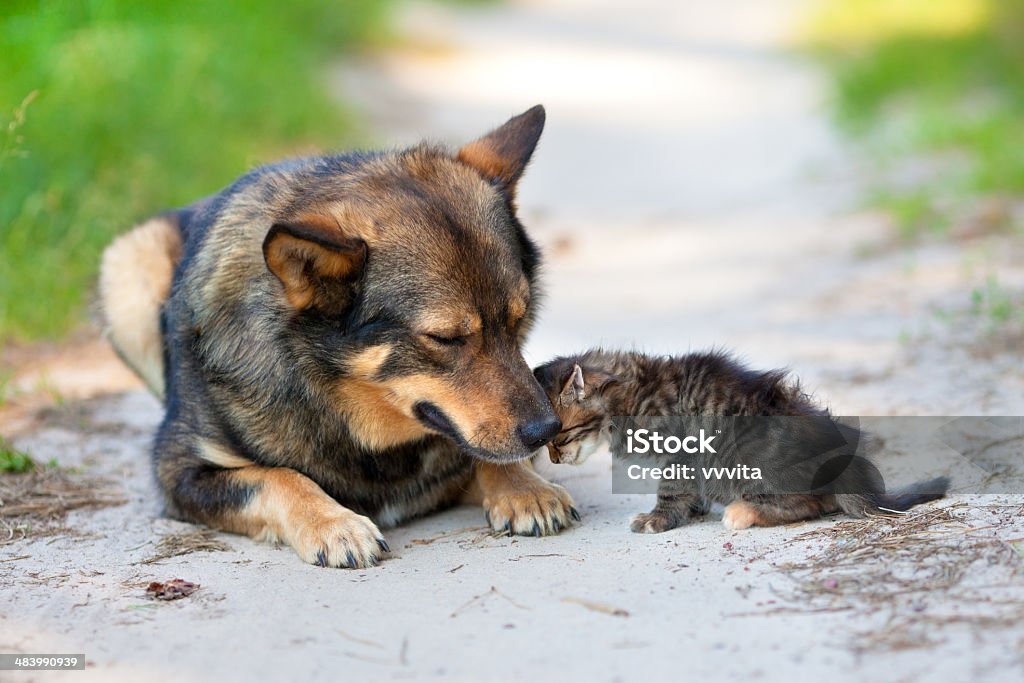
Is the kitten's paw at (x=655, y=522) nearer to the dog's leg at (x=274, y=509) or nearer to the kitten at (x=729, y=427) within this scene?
the kitten at (x=729, y=427)

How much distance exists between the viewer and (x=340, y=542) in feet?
13.7

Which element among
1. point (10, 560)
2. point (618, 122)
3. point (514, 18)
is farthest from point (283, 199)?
point (514, 18)

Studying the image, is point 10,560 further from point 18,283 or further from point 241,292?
point 18,283

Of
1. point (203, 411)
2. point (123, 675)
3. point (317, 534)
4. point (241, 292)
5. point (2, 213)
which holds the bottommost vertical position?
point (123, 675)

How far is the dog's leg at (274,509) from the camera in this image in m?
4.19

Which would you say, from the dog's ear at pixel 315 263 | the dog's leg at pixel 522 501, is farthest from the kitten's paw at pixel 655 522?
the dog's ear at pixel 315 263

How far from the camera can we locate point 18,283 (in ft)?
24.6

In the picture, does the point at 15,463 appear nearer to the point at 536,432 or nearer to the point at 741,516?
the point at 536,432

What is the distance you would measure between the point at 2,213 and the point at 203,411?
12.9 ft

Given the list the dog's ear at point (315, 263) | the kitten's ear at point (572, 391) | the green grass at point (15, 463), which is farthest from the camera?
the green grass at point (15, 463)

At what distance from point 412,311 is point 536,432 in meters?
0.60

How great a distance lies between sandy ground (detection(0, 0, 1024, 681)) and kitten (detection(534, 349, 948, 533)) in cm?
14

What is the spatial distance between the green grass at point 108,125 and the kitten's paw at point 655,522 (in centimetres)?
340

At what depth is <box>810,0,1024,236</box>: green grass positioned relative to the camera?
9625 mm
